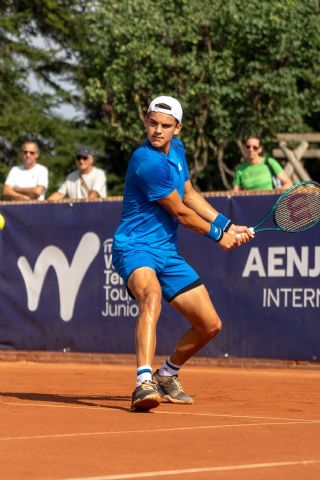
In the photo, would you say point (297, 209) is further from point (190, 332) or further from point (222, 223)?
point (190, 332)

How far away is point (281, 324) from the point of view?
42.3ft

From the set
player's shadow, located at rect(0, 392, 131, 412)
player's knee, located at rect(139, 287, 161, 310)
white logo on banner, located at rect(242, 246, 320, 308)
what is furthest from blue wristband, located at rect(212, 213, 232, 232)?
white logo on banner, located at rect(242, 246, 320, 308)

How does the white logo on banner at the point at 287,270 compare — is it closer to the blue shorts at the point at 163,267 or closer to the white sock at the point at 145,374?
the blue shorts at the point at 163,267

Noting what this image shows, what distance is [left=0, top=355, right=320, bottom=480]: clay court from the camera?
5.99m

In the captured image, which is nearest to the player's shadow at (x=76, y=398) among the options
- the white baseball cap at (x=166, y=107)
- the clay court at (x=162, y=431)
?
the clay court at (x=162, y=431)

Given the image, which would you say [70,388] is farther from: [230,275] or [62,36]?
[62,36]

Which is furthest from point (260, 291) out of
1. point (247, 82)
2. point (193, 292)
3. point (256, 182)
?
point (247, 82)

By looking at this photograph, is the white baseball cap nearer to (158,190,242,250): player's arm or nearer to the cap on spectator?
(158,190,242,250): player's arm

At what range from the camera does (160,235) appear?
354 inches

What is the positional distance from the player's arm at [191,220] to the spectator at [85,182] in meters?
6.00

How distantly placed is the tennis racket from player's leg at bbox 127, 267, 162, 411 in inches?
42.5

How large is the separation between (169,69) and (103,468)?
61.3 ft

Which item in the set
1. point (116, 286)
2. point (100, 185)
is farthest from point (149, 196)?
point (100, 185)

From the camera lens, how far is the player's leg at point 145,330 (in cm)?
842
